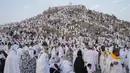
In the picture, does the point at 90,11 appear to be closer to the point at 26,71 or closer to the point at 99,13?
the point at 99,13

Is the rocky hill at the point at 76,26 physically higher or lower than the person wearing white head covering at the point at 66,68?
higher

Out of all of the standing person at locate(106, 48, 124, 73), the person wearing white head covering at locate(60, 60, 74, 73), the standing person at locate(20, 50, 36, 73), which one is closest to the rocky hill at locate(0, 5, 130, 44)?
the person wearing white head covering at locate(60, 60, 74, 73)

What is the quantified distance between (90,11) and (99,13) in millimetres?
3167

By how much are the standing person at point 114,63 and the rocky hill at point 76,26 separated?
44830 millimetres

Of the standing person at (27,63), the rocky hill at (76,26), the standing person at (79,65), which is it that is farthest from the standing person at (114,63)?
the rocky hill at (76,26)

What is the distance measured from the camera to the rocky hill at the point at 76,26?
199 feet

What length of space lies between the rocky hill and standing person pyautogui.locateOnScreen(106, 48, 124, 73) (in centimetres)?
4483

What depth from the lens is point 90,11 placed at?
92.2 metres

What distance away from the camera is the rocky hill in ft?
199

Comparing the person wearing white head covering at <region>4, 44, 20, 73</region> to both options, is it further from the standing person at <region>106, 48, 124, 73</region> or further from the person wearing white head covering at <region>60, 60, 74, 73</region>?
the standing person at <region>106, 48, 124, 73</region>

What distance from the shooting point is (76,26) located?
228 feet

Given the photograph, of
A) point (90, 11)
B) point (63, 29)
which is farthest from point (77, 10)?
point (63, 29)

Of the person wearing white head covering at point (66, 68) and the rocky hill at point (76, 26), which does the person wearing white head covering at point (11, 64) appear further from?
the rocky hill at point (76, 26)

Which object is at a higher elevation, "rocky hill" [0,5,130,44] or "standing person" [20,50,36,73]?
"rocky hill" [0,5,130,44]
